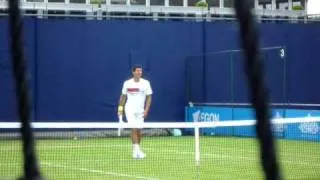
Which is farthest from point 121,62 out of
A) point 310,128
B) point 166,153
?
point 166,153

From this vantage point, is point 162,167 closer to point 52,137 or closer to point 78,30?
point 52,137

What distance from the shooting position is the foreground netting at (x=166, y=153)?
1035cm

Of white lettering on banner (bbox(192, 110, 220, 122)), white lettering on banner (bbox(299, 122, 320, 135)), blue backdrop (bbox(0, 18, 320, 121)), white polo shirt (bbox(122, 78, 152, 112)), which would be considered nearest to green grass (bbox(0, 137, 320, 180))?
white lettering on banner (bbox(299, 122, 320, 135))

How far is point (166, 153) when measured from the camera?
15.0 m

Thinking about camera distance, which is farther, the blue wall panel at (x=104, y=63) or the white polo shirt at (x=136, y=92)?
the blue wall panel at (x=104, y=63)

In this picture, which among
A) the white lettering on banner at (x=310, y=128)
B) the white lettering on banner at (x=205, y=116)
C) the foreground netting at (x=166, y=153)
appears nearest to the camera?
the foreground netting at (x=166, y=153)

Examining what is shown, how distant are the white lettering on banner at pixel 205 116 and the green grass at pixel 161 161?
10.1ft

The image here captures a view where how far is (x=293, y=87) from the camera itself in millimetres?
23828

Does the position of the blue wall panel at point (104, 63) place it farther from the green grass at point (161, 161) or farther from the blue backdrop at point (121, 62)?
the green grass at point (161, 161)

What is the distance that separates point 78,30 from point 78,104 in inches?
84.7

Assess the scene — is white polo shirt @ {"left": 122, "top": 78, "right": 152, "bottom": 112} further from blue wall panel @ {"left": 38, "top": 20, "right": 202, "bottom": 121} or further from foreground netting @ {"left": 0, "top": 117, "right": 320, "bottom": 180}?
blue wall panel @ {"left": 38, "top": 20, "right": 202, "bottom": 121}

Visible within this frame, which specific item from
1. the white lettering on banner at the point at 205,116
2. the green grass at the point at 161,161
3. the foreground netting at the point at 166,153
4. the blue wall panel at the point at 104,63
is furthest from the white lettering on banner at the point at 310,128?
the blue wall panel at the point at 104,63

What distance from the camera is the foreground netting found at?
10.3m

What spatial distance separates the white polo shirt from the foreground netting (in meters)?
0.49
